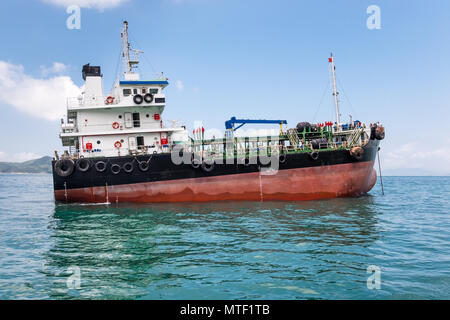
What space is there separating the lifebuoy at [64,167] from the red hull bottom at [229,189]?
1.41 m

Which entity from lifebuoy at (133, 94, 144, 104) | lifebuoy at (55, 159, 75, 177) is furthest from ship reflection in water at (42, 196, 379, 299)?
lifebuoy at (133, 94, 144, 104)

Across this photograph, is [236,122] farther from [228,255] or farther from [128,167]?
[228,255]

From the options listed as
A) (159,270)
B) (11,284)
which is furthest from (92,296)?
(11,284)

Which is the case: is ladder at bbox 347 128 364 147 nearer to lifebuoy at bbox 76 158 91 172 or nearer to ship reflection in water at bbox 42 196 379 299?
ship reflection in water at bbox 42 196 379 299

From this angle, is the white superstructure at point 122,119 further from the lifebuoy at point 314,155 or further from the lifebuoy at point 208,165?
the lifebuoy at point 314,155

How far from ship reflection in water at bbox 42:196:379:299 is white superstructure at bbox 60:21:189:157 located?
25.7 feet

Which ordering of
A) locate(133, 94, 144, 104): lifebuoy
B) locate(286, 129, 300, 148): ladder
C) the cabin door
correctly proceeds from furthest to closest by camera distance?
the cabin door → locate(133, 94, 144, 104): lifebuoy → locate(286, 129, 300, 148): ladder

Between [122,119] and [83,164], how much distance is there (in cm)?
530

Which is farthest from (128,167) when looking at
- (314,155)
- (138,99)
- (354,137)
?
(354,137)

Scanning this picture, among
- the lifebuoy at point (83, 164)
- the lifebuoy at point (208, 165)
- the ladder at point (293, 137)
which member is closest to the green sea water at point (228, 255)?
the lifebuoy at point (208, 165)

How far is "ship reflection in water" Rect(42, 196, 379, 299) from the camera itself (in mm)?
7668

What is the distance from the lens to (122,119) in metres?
25.8

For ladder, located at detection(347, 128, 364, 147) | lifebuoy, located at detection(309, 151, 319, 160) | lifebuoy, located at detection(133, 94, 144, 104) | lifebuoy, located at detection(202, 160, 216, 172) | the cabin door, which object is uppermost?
lifebuoy, located at detection(133, 94, 144, 104)

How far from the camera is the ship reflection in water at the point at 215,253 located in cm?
767
